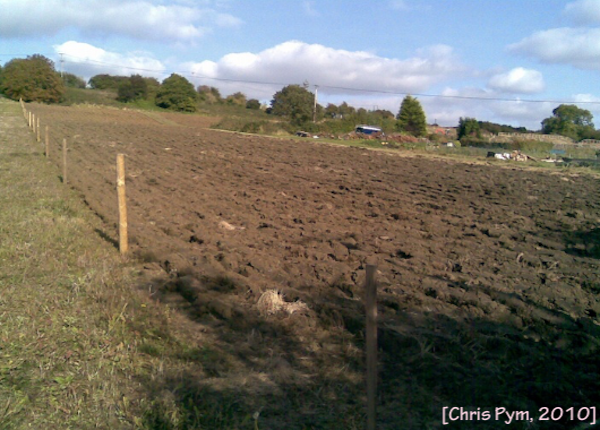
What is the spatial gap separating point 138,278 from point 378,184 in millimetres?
11117

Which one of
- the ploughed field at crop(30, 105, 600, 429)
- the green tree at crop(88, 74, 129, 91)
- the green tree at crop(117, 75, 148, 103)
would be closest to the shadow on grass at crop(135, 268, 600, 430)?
the ploughed field at crop(30, 105, 600, 429)

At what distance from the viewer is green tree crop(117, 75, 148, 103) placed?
85.0 meters

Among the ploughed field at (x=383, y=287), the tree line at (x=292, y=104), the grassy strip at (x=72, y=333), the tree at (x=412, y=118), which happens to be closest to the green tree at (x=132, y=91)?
the tree line at (x=292, y=104)

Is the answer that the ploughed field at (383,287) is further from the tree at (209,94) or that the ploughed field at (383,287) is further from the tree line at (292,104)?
the tree at (209,94)

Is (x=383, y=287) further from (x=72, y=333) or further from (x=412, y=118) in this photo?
(x=412, y=118)

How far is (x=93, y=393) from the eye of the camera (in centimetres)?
391

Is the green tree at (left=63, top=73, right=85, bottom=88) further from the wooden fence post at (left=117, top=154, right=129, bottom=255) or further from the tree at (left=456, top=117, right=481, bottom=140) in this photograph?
the wooden fence post at (left=117, top=154, right=129, bottom=255)

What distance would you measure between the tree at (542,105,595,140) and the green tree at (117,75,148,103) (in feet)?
216

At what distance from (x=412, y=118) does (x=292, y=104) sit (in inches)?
674

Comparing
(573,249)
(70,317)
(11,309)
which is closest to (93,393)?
(70,317)

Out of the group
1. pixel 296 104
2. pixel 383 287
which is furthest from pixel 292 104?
pixel 383 287

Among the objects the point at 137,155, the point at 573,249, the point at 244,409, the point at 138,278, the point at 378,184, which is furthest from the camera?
the point at 137,155

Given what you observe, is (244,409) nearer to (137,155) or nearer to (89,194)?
(89,194)

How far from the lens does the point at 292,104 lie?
230 ft
